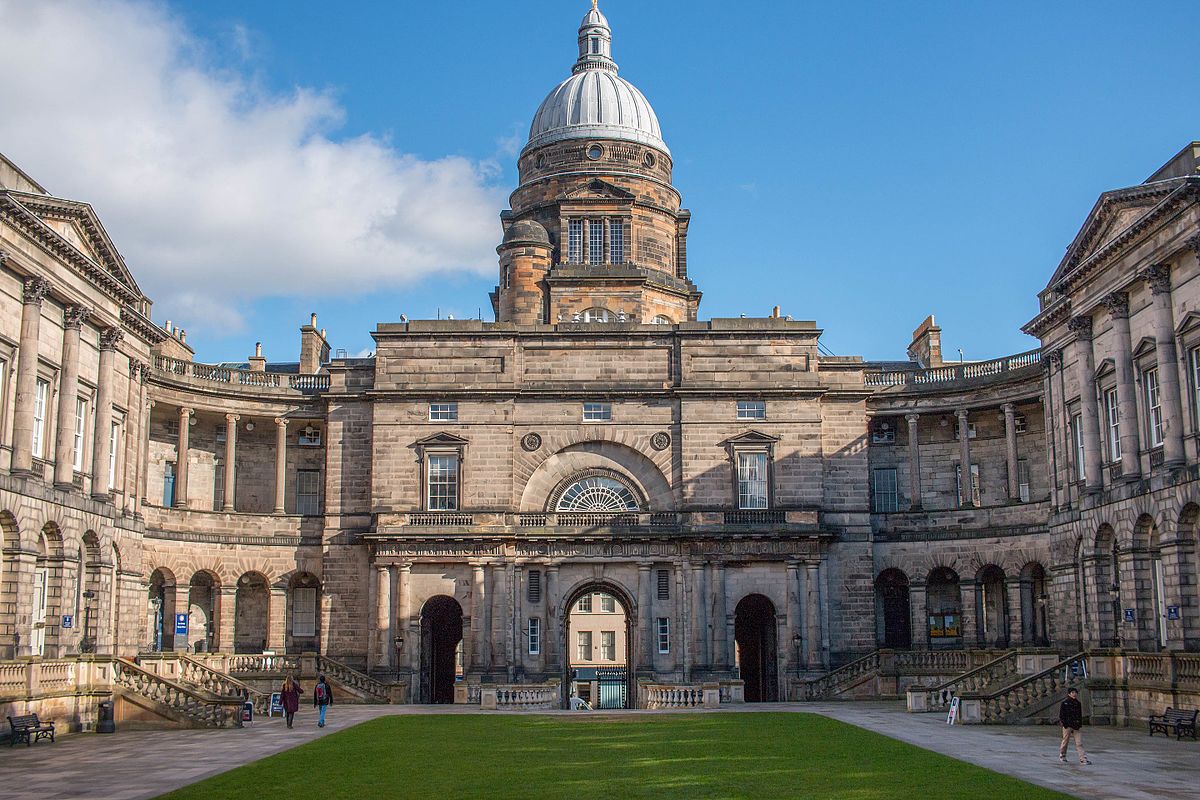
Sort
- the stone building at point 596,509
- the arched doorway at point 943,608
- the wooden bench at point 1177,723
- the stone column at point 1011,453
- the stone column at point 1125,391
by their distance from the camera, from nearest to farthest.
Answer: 1. the wooden bench at point 1177,723
2. the stone column at point 1125,391
3. the stone building at point 596,509
4. the stone column at point 1011,453
5. the arched doorway at point 943,608

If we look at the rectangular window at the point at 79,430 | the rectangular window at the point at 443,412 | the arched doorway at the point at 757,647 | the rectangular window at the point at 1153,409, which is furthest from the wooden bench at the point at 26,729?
the rectangular window at the point at 1153,409

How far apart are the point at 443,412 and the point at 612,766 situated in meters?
30.0

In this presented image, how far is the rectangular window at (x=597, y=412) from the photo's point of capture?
5466 cm

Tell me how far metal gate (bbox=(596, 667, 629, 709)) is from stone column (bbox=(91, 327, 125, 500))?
2328 cm

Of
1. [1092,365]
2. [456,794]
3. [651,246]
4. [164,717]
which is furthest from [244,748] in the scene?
[651,246]

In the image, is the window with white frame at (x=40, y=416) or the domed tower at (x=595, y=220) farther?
the domed tower at (x=595, y=220)

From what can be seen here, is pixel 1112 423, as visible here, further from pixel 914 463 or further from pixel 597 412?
pixel 597 412

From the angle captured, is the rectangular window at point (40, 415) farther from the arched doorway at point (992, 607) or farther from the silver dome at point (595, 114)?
the arched doorway at point (992, 607)

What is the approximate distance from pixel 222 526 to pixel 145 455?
6164 millimetres

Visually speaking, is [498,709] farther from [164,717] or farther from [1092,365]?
[1092,365]

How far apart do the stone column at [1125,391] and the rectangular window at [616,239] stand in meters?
28.0

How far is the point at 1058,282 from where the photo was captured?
141 feet

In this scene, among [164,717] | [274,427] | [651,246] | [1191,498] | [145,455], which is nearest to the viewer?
[1191,498]

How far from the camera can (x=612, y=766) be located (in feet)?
84.8
